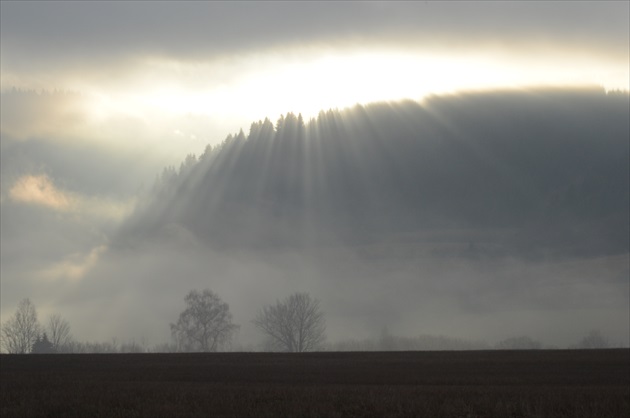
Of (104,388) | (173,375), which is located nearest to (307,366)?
(173,375)

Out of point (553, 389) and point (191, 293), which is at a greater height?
point (191, 293)

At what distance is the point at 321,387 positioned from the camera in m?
36.4

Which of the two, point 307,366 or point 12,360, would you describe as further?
point 12,360

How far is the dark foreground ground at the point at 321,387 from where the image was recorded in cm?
2870

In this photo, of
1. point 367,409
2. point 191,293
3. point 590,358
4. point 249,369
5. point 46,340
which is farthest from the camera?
point 191,293

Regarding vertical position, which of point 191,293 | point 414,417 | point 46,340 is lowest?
point 414,417

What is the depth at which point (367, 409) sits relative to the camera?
29.1 metres

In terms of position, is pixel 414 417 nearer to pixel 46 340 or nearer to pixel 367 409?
pixel 367 409

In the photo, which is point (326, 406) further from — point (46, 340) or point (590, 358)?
point (46, 340)

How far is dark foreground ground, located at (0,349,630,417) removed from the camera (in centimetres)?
2870

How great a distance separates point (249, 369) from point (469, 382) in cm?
1754

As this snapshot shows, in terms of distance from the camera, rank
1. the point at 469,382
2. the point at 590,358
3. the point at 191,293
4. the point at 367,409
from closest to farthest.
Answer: the point at 367,409 → the point at 469,382 → the point at 590,358 → the point at 191,293

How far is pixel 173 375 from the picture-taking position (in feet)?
155

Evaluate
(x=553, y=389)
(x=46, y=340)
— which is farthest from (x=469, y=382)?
(x=46, y=340)
